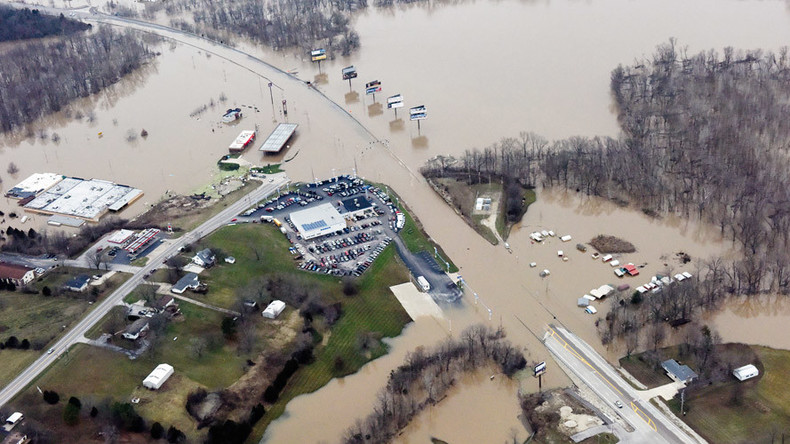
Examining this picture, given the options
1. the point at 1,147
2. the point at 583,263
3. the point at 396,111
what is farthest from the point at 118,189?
the point at 583,263

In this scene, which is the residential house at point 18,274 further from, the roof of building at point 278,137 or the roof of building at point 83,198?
the roof of building at point 278,137

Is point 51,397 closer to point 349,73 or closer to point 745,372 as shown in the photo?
point 745,372

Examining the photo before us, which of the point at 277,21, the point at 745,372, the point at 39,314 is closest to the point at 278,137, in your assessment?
the point at 39,314

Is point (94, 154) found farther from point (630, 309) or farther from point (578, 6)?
point (578, 6)

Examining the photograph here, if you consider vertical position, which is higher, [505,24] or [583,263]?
[505,24]

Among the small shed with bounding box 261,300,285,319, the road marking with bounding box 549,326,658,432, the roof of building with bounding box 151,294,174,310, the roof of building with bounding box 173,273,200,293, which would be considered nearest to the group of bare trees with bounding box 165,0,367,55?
the roof of building with bounding box 173,273,200,293

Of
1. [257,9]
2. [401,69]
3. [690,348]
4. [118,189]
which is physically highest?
[257,9]
